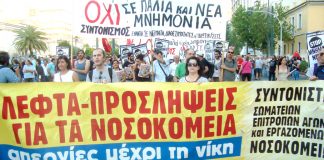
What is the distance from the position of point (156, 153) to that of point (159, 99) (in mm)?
541

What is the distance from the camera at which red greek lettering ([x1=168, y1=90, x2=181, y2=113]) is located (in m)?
4.85

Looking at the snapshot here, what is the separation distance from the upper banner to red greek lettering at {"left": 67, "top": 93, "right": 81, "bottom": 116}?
3646mm

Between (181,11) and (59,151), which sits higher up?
(181,11)

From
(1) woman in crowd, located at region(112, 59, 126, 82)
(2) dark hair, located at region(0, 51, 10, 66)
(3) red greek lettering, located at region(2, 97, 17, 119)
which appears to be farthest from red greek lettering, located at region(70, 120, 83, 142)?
(1) woman in crowd, located at region(112, 59, 126, 82)

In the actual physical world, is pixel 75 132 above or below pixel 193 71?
below

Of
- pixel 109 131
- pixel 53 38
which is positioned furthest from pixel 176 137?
pixel 53 38

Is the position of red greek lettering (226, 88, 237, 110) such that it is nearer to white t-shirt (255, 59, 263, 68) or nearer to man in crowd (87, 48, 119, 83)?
man in crowd (87, 48, 119, 83)

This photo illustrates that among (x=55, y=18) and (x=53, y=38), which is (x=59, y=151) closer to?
(x=53, y=38)

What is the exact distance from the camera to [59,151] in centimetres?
460

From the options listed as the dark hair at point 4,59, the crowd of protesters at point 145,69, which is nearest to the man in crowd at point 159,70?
the crowd of protesters at point 145,69

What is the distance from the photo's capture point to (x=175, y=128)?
4.81 meters

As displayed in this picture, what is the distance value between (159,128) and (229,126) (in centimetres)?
73

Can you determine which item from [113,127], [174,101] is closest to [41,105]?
[113,127]

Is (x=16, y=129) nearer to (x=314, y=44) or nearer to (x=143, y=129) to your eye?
(x=143, y=129)
